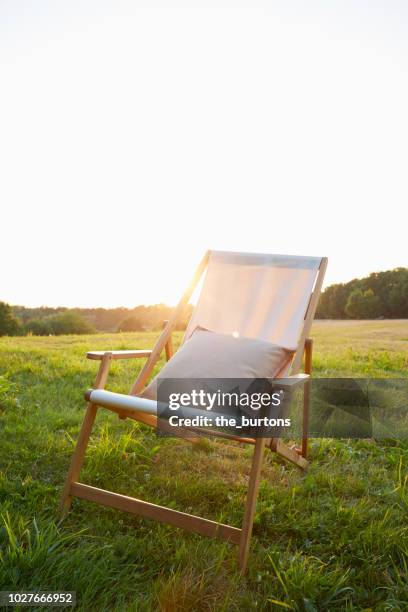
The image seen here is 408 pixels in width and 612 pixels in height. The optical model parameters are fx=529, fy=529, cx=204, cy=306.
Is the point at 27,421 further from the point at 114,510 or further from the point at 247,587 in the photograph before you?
the point at 247,587

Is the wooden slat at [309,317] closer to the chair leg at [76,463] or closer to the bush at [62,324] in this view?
the chair leg at [76,463]

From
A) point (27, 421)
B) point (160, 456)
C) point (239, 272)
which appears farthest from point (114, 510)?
point (239, 272)

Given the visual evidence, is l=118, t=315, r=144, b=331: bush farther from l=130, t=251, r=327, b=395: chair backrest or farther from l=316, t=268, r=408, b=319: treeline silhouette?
l=130, t=251, r=327, b=395: chair backrest

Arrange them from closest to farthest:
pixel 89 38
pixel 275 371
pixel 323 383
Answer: pixel 275 371 → pixel 323 383 → pixel 89 38

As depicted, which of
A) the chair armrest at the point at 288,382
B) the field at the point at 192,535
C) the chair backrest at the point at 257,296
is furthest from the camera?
the chair backrest at the point at 257,296

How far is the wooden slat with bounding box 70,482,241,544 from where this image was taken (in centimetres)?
200

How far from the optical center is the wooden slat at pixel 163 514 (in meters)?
2.00

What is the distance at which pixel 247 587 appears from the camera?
1901 millimetres

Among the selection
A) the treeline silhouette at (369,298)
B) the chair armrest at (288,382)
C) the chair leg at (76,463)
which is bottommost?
the chair leg at (76,463)

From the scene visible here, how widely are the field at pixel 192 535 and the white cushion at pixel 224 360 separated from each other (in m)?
0.56

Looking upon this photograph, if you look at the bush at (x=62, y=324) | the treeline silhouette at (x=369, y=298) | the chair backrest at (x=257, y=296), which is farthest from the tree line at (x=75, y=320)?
the chair backrest at (x=257, y=296)

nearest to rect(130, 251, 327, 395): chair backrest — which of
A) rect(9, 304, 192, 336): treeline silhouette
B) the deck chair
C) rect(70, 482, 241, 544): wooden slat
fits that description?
the deck chair

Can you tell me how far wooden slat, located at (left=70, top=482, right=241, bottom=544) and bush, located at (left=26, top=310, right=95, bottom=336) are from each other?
64.6 ft

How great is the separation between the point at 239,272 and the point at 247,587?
1.75 metres
